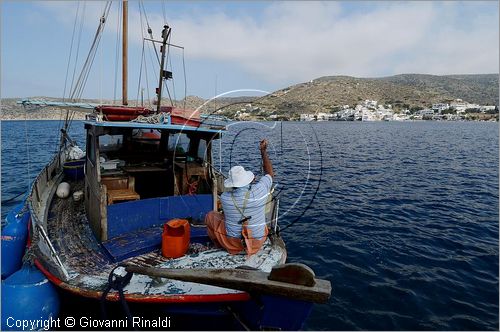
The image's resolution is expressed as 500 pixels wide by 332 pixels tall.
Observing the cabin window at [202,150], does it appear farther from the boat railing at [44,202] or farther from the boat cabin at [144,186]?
the boat railing at [44,202]

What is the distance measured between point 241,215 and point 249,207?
0.79 feet

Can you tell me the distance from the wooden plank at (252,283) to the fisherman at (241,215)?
5.04 feet

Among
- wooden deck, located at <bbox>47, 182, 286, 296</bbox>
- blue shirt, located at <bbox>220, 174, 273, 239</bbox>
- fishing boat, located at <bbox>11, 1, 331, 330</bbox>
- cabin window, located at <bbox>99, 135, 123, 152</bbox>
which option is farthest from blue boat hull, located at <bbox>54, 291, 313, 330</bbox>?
cabin window, located at <bbox>99, 135, 123, 152</bbox>

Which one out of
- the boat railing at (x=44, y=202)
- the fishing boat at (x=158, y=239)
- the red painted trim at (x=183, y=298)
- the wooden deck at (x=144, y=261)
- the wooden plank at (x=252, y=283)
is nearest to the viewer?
the wooden plank at (x=252, y=283)

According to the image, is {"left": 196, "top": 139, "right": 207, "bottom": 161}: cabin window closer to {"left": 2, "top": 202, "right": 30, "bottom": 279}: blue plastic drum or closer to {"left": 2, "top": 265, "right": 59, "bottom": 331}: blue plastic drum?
{"left": 2, "top": 265, "right": 59, "bottom": 331}: blue plastic drum

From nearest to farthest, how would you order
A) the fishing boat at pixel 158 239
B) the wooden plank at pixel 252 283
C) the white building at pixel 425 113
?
the wooden plank at pixel 252 283 → the fishing boat at pixel 158 239 → the white building at pixel 425 113

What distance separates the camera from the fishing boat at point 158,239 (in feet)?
15.4

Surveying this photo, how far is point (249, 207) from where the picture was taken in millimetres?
6074

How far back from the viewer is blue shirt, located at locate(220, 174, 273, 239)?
604 cm

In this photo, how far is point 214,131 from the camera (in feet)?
26.8

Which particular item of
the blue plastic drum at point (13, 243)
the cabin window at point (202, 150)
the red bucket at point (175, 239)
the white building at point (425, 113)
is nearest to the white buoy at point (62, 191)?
the blue plastic drum at point (13, 243)

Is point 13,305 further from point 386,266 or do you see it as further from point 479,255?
point 479,255

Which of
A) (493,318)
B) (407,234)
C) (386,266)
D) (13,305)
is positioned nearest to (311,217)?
(407,234)

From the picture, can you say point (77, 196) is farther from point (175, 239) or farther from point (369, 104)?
point (369, 104)
